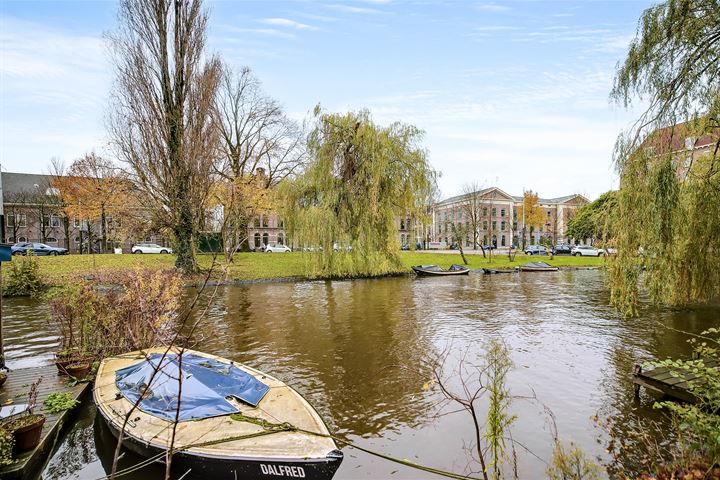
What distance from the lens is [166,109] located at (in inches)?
848

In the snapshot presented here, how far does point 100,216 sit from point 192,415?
111 ft

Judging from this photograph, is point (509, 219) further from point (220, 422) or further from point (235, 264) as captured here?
point (220, 422)

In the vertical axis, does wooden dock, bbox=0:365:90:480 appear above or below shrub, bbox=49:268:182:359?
below

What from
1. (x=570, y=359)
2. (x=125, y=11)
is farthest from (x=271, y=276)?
(x=570, y=359)

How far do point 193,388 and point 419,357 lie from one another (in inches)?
246

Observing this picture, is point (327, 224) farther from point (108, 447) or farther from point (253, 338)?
point (108, 447)

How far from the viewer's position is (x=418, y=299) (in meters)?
19.8

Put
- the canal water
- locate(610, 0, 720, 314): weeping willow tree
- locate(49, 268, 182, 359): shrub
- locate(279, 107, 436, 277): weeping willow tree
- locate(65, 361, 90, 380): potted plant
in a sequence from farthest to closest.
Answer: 1. locate(279, 107, 436, 277): weeping willow tree
2. locate(49, 268, 182, 359): shrub
3. locate(65, 361, 90, 380): potted plant
4. locate(610, 0, 720, 314): weeping willow tree
5. the canal water

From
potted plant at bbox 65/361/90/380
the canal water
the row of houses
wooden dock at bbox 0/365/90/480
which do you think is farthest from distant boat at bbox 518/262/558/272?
wooden dock at bbox 0/365/90/480

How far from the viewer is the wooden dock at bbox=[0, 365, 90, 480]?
5.04 meters

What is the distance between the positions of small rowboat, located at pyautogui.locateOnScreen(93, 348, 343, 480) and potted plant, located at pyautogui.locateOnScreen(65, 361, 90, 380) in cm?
141

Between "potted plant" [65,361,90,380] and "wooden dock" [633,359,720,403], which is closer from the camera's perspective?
"wooden dock" [633,359,720,403]

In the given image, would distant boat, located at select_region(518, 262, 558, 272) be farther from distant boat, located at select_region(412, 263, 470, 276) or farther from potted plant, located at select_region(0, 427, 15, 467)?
potted plant, located at select_region(0, 427, 15, 467)

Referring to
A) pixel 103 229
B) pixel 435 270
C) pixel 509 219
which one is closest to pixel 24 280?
pixel 103 229
